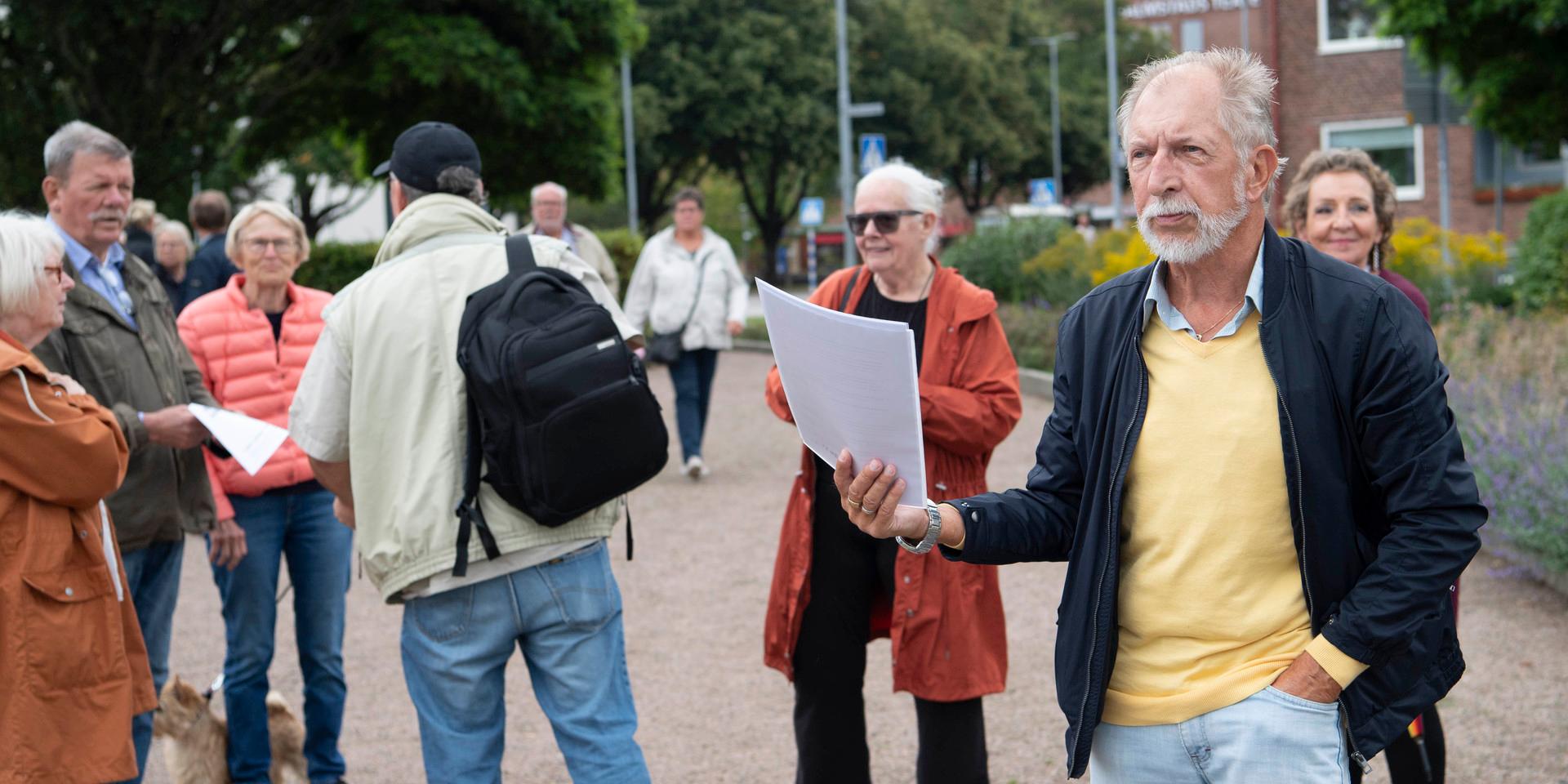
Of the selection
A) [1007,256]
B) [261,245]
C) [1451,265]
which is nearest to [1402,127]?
[1451,265]

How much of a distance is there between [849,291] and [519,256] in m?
1.17

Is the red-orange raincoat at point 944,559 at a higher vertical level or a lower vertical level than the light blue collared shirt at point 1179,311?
lower

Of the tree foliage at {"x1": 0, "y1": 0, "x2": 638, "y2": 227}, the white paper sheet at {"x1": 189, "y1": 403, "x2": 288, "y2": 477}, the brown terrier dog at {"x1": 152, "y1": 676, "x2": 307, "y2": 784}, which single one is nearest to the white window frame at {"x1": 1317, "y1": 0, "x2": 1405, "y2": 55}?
the tree foliage at {"x1": 0, "y1": 0, "x2": 638, "y2": 227}

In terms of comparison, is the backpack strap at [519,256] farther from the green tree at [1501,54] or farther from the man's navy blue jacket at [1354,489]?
the green tree at [1501,54]

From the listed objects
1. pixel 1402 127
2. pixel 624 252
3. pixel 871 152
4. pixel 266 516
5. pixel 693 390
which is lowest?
pixel 693 390

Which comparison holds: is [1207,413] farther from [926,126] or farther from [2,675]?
[926,126]

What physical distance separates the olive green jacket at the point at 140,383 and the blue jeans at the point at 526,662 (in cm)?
112

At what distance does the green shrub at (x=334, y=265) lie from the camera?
22.0 m

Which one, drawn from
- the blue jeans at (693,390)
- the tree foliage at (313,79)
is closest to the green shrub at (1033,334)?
the blue jeans at (693,390)

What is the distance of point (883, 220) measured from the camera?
4.32 m

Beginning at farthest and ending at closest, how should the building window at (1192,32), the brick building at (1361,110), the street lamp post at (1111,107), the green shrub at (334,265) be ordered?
the building window at (1192,32), the street lamp post at (1111,107), the brick building at (1361,110), the green shrub at (334,265)

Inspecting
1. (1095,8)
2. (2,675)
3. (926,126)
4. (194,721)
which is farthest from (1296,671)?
(1095,8)

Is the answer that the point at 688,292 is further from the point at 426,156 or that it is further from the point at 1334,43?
the point at 1334,43

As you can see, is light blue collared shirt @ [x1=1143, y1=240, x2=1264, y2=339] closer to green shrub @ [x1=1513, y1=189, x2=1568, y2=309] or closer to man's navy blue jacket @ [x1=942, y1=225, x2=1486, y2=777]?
man's navy blue jacket @ [x1=942, y1=225, x2=1486, y2=777]
